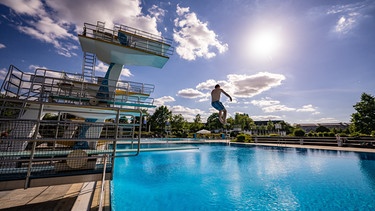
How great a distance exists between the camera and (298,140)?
88.6ft

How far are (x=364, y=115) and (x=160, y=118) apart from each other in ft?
164

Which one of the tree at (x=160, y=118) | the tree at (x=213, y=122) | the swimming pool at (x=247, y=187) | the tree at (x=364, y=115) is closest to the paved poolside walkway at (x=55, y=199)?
the swimming pool at (x=247, y=187)

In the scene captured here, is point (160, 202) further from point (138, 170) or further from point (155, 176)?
point (138, 170)

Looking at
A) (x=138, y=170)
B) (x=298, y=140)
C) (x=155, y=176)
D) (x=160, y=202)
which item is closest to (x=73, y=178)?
(x=160, y=202)

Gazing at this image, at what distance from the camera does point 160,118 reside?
179ft

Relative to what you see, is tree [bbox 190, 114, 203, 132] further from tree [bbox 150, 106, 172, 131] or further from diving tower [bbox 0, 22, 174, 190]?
diving tower [bbox 0, 22, 174, 190]

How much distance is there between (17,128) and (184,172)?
9.54 m

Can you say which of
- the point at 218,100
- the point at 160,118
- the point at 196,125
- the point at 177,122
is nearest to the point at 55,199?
the point at 218,100

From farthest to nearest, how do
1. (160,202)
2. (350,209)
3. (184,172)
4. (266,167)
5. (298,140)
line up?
1. (298,140)
2. (266,167)
3. (184,172)
4. (160,202)
5. (350,209)

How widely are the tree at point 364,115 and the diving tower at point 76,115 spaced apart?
42.4 meters

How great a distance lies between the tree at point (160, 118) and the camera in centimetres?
5428

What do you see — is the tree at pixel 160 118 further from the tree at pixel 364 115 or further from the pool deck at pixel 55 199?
the pool deck at pixel 55 199

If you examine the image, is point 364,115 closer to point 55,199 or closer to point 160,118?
point 55,199

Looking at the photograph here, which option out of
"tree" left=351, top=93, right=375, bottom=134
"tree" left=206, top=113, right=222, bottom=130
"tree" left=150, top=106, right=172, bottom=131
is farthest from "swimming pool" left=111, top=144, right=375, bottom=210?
"tree" left=206, top=113, right=222, bottom=130
